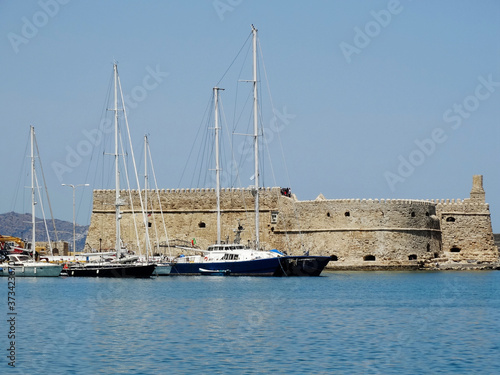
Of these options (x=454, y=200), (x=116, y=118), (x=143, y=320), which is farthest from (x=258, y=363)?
(x=454, y=200)

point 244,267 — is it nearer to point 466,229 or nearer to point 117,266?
point 117,266

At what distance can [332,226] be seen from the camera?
141ft

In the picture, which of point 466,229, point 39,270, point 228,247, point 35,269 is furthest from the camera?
point 466,229

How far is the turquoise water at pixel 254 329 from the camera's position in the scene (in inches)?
648

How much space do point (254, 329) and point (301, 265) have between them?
16.9 metres

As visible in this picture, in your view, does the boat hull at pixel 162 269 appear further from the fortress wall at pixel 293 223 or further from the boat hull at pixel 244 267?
the fortress wall at pixel 293 223

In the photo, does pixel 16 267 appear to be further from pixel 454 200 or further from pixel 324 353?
pixel 324 353

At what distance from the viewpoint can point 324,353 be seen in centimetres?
1748

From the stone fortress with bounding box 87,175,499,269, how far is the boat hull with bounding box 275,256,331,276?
17.4 feet

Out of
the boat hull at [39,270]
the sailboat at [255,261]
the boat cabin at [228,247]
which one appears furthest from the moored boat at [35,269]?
the boat cabin at [228,247]

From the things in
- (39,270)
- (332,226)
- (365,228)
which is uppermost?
(332,226)

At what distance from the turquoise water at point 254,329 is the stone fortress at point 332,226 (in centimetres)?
908

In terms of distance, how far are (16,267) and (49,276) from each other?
133 centimetres

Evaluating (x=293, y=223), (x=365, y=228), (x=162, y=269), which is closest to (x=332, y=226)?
(x=365, y=228)
